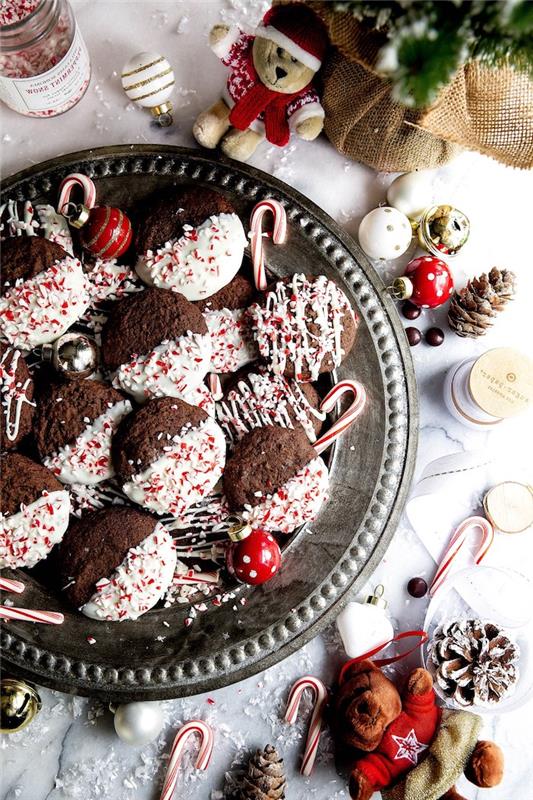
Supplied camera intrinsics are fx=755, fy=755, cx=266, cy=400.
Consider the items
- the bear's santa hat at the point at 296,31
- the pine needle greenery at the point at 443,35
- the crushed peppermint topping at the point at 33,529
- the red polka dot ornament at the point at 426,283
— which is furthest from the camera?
the red polka dot ornament at the point at 426,283

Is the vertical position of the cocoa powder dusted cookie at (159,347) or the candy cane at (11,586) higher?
the cocoa powder dusted cookie at (159,347)

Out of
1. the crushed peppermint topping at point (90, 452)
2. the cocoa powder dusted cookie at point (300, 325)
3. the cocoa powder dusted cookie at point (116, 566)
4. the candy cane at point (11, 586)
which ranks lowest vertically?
the candy cane at point (11, 586)

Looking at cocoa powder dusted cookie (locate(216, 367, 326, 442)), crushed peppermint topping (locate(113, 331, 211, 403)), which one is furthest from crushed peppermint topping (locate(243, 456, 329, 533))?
crushed peppermint topping (locate(113, 331, 211, 403))

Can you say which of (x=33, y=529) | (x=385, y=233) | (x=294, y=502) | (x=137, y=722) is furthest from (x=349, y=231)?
(x=137, y=722)

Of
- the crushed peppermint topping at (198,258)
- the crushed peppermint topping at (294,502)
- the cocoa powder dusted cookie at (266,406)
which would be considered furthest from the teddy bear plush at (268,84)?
the crushed peppermint topping at (294,502)

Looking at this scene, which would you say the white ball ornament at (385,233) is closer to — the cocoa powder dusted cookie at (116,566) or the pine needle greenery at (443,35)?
the pine needle greenery at (443,35)

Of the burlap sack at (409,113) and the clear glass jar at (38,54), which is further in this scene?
the clear glass jar at (38,54)
